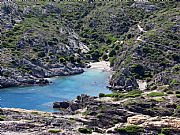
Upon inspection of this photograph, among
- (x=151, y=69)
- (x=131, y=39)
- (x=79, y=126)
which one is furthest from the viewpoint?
(x=131, y=39)

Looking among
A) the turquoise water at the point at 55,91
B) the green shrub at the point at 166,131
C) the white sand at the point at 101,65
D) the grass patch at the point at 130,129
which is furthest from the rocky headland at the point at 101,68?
the turquoise water at the point at 55,91

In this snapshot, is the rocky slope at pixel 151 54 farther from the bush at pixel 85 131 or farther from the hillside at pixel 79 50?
the bush at pixel 85 131

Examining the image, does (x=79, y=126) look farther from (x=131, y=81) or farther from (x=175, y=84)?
(x=131, y=81)

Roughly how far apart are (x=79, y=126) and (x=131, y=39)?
111m

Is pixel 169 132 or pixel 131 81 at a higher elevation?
pixel 131 81

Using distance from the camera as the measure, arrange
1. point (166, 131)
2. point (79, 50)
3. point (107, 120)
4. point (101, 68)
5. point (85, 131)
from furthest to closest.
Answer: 1. point (79, 50)
2. point (101, 68)
3. point (107, 120)
4. point (166, 131)
5. point (85, 131)

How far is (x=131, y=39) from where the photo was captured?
593 ft

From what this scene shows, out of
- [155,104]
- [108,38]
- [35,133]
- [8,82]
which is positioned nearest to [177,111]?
[155,104]

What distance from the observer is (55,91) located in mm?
129500

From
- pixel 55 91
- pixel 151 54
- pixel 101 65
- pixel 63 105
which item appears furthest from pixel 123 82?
pixel 63 105

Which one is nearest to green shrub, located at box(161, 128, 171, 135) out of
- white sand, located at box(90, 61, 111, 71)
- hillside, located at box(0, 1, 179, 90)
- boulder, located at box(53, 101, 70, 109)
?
boulder, located at box(53, 101, 70, 109)

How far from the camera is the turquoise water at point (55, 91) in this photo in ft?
371

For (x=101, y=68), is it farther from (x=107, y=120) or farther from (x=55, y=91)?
(x=107, y=120)

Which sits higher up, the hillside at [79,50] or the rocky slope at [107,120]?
the hillside at [79,50]
